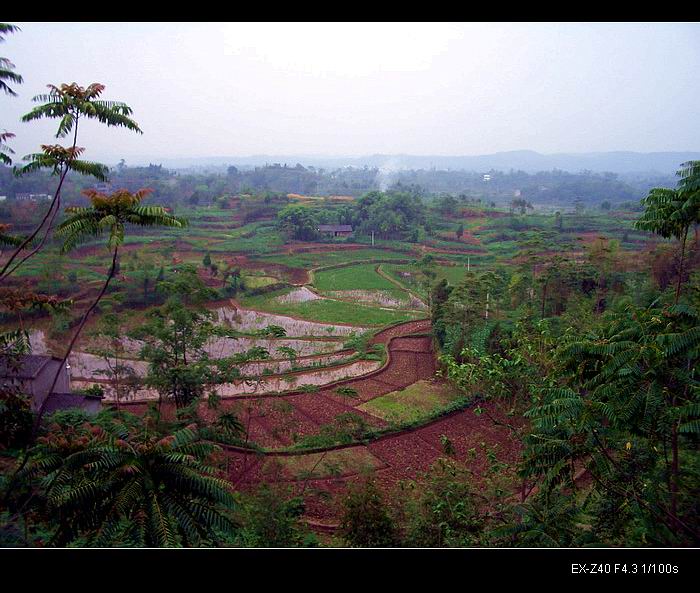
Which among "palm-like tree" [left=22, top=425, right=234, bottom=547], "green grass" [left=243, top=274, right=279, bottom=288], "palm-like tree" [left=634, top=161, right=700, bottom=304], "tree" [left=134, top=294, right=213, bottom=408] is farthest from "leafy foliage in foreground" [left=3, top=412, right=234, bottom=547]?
"green grass" [left=243, top=274, right=279, bottom=288]

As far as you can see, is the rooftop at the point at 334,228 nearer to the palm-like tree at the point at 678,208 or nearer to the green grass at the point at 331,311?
the green grass at the point at 331,311

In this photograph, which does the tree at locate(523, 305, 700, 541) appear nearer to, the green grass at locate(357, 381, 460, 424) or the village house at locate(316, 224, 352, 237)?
the green grass at locate(357, 381, 460, 424)

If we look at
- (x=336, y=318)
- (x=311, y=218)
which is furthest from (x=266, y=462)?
(x=311, y=218)

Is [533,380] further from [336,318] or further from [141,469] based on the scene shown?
[336,318]

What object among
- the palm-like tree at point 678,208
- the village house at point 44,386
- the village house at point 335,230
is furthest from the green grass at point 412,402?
the village house at point 335,230

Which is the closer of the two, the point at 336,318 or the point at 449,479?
the point at 449,479
